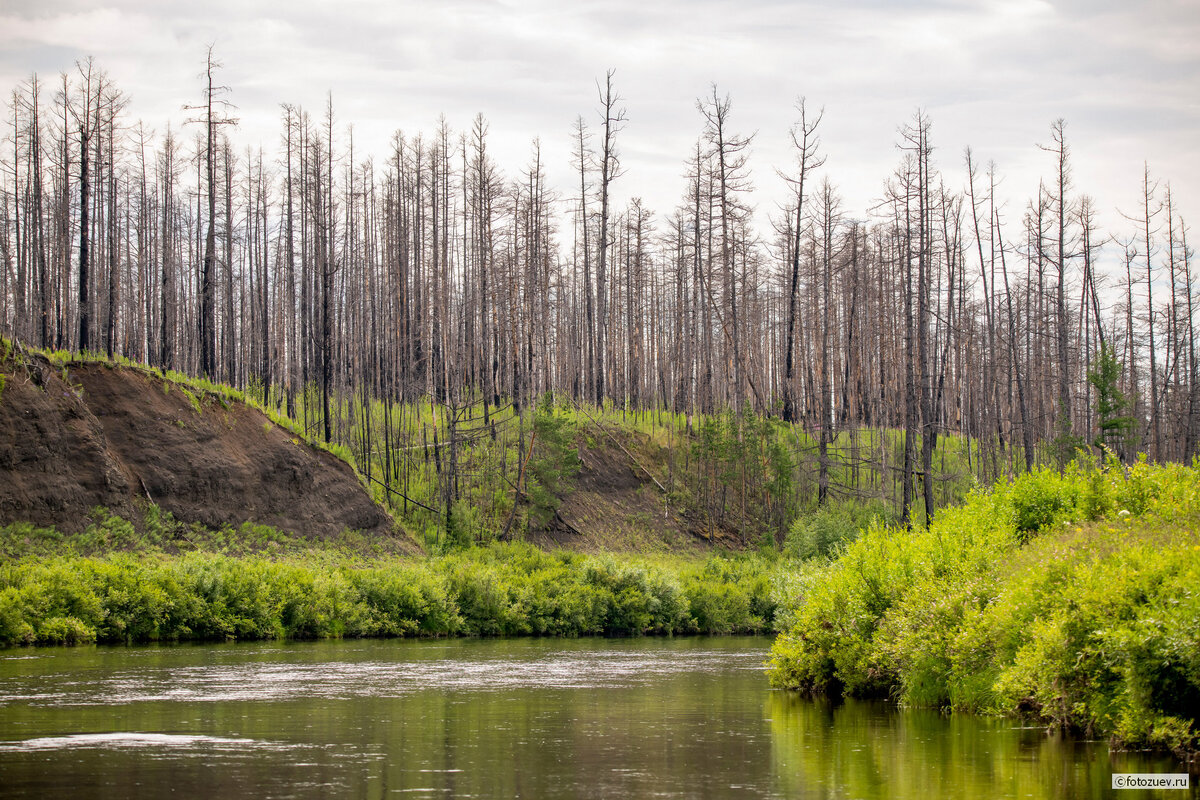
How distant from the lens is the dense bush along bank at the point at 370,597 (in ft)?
96.3

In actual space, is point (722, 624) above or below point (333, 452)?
below

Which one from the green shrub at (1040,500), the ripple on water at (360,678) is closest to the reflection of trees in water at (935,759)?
the green shrub at (1040,500)

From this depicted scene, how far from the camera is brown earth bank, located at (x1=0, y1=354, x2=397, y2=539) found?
35.9 m

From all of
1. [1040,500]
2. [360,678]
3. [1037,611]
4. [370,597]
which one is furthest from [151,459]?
[1037,611]

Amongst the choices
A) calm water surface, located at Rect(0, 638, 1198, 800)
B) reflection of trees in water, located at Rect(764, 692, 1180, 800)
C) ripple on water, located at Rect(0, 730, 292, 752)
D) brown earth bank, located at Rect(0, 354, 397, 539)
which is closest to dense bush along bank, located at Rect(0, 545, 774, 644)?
brown earth bank, located at Rect(0, 354, 397, 539)

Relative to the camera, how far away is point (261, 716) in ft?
56.3

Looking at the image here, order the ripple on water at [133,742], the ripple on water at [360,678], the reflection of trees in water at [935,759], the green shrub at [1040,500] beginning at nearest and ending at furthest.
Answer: the reflection of trees in water at [935,759]
the ripple on water at [133,742]
the green shrub at [1040,500]
the ripple on water at [360,678]

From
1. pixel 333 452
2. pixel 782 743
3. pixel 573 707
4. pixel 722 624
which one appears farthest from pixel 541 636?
pixel 782 743

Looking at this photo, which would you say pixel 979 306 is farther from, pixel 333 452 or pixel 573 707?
pixel 573 707

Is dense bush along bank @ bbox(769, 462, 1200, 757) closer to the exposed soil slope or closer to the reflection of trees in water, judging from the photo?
the reflection of trees in water

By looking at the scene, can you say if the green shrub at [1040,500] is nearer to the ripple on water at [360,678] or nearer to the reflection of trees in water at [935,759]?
the reflection of trees in water at [935,759]

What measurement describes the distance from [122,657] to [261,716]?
424 inches

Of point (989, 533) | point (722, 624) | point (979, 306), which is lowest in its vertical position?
point (722, 624)

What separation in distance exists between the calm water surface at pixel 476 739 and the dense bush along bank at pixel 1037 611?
596mm
